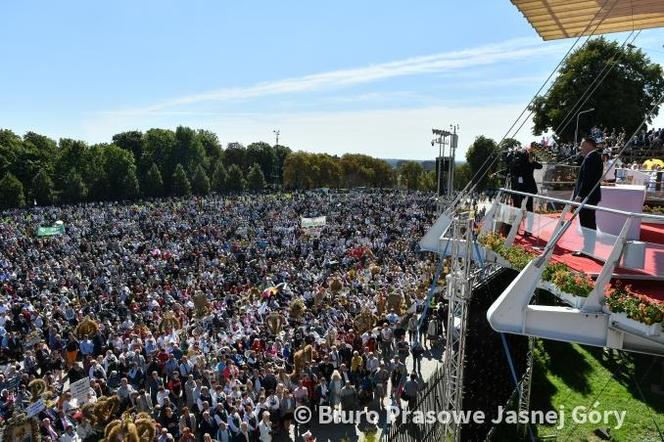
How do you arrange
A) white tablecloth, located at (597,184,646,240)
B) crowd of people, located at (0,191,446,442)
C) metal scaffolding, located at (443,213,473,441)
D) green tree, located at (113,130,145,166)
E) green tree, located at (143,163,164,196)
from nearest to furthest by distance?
white tablecloth, located at (597,184,646,240)
metal scaffolding, located at (443,213,473,441)
crowd of people, located at (0,191,446,442)
green tree, located at (143,163,164,196)
green tree, located at (113,130,145,166)

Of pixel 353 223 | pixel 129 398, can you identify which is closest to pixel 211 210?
pixel 353 223

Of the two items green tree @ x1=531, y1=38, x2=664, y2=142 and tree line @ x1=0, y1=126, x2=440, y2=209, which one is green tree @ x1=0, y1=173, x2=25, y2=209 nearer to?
tree line @ x1=0, y1=126, x2=440, y2=209

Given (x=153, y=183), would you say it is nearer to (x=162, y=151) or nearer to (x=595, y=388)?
(x=162, y=151)

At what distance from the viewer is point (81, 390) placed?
10.4m

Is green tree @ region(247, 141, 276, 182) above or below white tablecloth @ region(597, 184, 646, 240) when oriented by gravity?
above

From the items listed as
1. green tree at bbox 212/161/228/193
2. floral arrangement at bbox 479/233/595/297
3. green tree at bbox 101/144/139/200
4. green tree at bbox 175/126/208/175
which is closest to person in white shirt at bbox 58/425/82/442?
floral arrangement at bbox 479/233/595/297

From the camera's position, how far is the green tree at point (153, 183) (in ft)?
219

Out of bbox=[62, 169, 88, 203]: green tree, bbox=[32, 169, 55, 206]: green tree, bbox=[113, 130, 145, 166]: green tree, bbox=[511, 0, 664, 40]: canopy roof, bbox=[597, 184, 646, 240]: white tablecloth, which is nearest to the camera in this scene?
bbox=[597, 184, 646, 240]: white tablecloth

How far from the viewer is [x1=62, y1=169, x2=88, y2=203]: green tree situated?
5556 cm

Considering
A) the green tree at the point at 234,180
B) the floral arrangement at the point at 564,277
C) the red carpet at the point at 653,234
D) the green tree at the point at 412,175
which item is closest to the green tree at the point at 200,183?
the green tree at the point at 234,180

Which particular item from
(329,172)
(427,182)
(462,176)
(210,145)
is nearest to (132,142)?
(210,145)

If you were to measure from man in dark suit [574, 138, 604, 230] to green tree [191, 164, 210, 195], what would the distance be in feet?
222

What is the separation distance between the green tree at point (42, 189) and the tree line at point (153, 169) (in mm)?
105

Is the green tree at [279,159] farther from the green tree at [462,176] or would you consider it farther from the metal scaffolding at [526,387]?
the metal scaffolding at [526,387]
